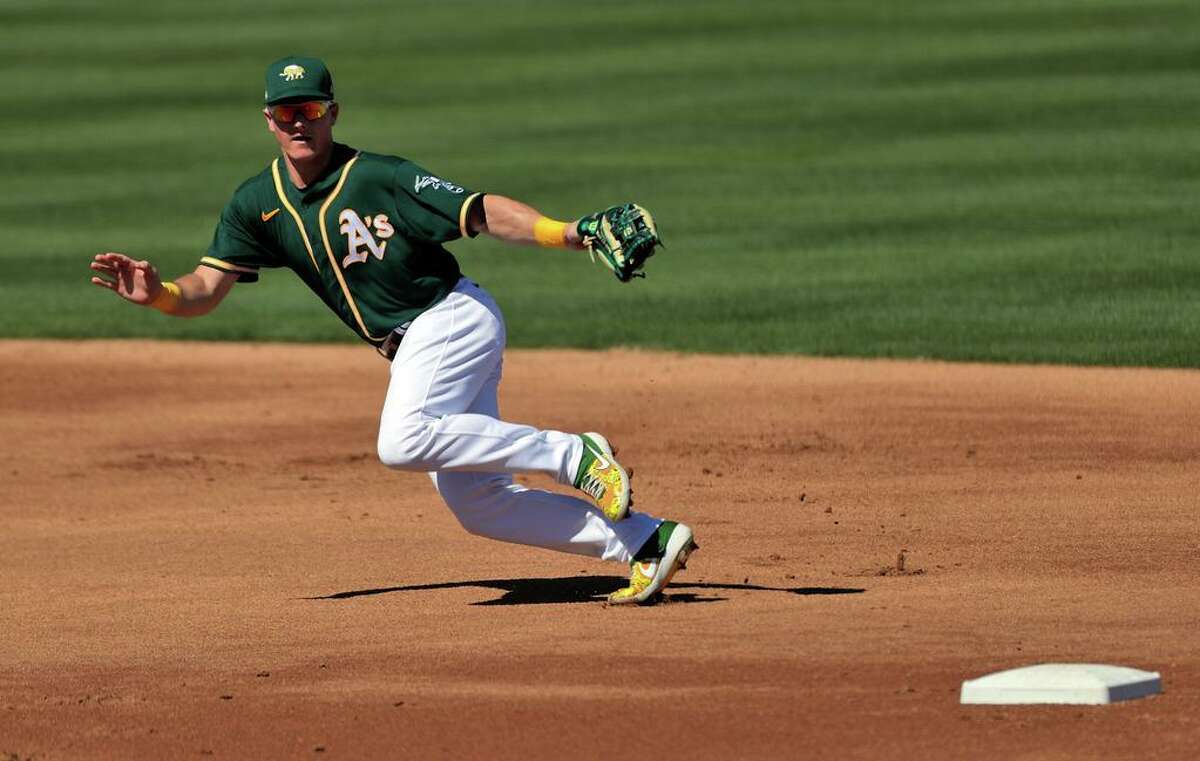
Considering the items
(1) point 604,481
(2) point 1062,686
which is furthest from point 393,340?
(2) point 1062,686

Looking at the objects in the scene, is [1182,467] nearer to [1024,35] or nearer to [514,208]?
[514,208]

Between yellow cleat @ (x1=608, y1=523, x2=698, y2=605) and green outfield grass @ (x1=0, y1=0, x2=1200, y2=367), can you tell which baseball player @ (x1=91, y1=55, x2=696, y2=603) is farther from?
green outfield grass @ (x1=0, y1=0, x2=1200, y2=367)

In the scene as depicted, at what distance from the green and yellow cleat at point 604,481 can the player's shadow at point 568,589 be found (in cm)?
49

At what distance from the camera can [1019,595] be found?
6941 mm

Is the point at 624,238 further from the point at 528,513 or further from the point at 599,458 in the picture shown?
the point at 528,513

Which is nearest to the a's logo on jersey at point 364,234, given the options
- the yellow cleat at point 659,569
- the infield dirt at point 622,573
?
the infield dirt at point 622,573

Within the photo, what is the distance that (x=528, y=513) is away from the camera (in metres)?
7.16

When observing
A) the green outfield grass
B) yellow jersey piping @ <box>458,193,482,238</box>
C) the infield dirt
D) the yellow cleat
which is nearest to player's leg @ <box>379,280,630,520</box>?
the yellow cleat

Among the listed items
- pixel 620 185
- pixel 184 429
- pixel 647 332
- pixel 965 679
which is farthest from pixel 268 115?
pixel 620 185

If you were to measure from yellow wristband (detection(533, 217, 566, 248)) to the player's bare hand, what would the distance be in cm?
150

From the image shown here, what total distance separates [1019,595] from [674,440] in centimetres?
410

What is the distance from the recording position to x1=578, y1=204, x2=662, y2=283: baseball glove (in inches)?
250

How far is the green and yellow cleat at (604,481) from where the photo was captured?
22.5 feet

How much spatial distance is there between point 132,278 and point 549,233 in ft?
5.51
